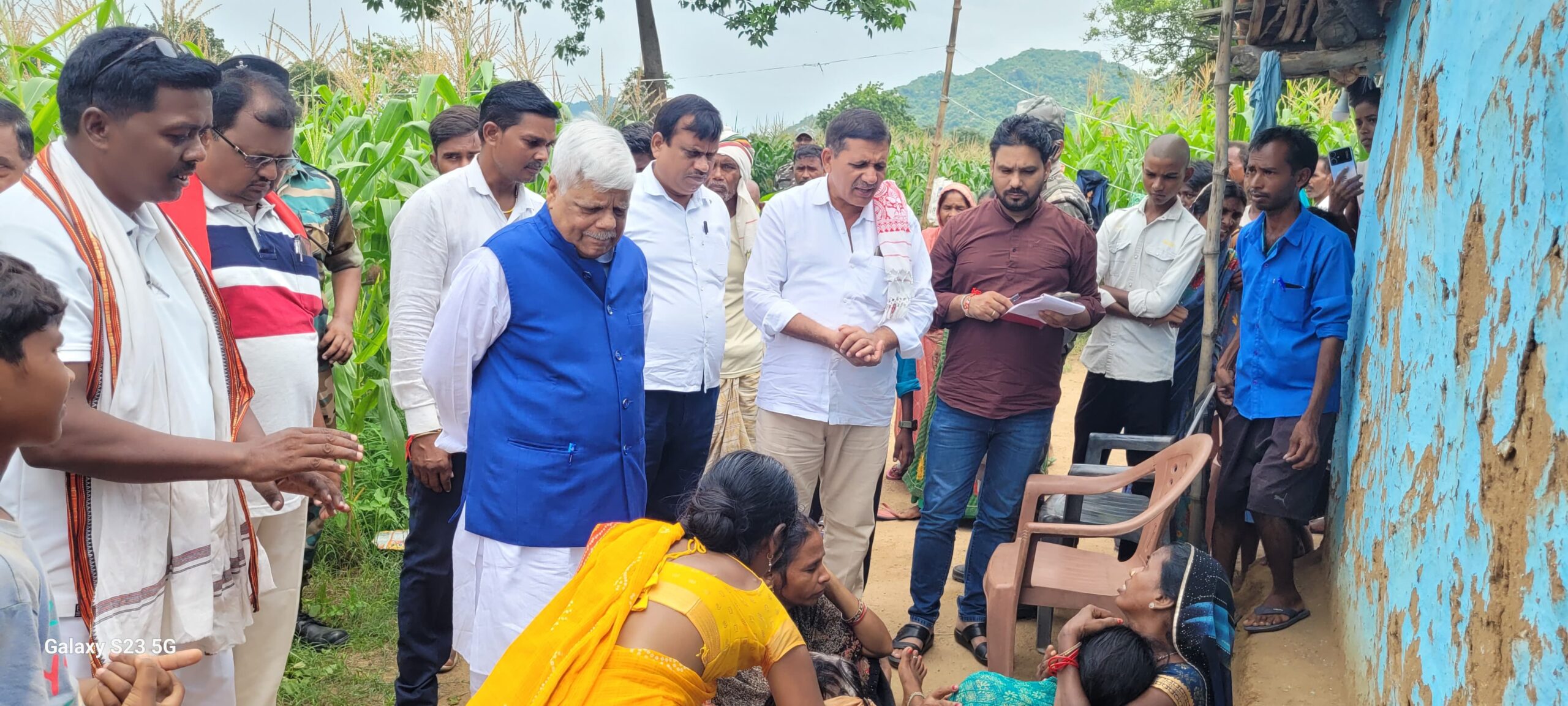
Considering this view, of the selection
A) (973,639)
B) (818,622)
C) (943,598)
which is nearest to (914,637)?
(973,639)

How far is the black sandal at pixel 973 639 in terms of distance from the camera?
4.32 m

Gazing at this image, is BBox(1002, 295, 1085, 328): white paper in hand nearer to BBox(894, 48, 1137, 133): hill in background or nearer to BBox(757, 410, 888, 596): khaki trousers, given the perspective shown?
BBox(757, 410, 888, 596): khaki trousers

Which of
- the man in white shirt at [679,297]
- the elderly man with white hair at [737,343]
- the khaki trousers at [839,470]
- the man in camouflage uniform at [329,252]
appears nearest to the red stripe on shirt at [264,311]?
the man in camouflage uniform at [329,252]

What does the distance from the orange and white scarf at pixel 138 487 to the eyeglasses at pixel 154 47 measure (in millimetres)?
195

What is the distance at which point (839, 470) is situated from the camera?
4.28 m

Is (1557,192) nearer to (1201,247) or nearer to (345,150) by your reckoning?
(1201,247)

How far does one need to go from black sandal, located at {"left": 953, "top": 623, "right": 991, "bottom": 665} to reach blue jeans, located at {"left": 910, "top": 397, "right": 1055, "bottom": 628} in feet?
0.11

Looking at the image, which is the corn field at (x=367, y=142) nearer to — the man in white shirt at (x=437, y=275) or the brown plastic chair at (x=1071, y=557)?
the man in white shirt at (x=437, y=275)

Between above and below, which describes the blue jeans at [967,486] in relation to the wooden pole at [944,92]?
below

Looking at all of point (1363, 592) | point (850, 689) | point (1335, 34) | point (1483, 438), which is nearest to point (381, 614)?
point (850, 689)

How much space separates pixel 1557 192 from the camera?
1964 mm

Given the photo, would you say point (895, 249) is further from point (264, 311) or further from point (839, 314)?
point (264, 311)

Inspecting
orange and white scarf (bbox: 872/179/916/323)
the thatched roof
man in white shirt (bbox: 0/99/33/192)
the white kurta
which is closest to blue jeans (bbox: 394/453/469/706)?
the white kurta

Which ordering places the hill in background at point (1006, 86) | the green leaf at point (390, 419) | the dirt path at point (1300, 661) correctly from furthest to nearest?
the hill in background at point (1006, 86), the green leaf at point (390, 419), the dirt path at point (1300, 661)
